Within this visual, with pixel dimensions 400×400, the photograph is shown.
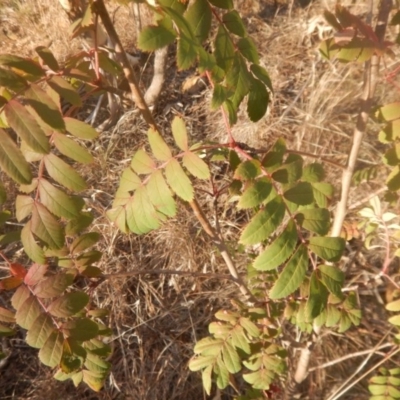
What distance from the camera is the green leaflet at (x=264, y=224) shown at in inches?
33.5

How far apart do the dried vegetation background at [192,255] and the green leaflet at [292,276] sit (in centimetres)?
80

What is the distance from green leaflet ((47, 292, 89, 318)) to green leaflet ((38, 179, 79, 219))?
182 millimetres

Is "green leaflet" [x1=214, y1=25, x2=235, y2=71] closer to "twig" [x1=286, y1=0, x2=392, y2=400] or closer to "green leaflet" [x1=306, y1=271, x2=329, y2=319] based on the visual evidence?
"twig" [x1=286, y1=0, x2=392, y2=400]

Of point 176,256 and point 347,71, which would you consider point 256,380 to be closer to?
point 176,256

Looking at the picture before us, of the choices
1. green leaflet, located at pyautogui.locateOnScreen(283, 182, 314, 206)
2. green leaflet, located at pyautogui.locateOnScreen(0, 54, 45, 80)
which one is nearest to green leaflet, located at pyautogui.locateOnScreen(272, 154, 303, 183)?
green leaflet, located at pyautogui.locateOnScreen(283, 182, 314, 206)

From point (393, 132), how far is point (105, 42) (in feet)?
5.45

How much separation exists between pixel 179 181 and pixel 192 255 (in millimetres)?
1356

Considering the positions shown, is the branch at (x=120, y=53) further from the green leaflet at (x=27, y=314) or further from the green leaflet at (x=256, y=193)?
the green leaflet at (x=27, y=314)

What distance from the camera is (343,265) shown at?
2049 mm

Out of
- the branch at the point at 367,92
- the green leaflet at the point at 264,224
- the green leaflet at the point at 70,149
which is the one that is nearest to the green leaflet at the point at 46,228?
the green leaflet at the point at 70,149

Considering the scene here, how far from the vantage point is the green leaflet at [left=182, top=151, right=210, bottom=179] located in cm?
87

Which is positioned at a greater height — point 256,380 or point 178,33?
point 178,33

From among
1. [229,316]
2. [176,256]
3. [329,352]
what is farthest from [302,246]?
[176,256]

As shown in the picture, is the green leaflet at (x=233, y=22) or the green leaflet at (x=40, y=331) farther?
the green leaflet at (x=40, y=331)
